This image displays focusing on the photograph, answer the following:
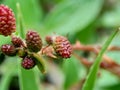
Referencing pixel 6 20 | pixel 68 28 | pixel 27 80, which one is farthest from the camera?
pixel 68 28

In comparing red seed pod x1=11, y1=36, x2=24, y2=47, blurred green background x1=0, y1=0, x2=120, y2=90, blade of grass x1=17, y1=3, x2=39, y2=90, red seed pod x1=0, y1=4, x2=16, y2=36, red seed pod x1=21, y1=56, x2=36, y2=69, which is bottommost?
red seed pod x1=21, y1=56, x2=36, y2=69

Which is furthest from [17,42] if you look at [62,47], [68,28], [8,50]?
[68,28]

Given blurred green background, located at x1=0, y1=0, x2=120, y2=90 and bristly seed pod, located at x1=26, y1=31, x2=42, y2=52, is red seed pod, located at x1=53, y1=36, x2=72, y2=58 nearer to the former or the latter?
bristly seed pod, located at x1=26, y1=31, x2=42, y2=52

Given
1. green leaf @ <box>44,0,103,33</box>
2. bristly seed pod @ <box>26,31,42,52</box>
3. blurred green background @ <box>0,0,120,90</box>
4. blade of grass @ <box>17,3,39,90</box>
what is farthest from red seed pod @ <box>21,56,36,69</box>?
green leaf @ <box>44,0,103,33</box>

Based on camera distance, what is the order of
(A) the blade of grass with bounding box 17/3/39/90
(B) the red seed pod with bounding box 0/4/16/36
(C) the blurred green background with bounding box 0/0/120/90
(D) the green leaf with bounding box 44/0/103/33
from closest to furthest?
1. (B) the red seed pod with bounding box 0/4/16/36
2. (A) the blade of grass with bounding box 17/3/39/90
3. (C) the blurred green background with bounding box 0/0/120/90
4. (D) the green leaf with bounding box 44/0/103/33

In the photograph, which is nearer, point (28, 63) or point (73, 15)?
point (28, 63)

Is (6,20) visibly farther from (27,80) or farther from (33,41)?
(27,80)

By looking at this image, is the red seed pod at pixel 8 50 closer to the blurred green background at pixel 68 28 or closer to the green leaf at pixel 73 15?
the blurred green background at pixel 68 28
